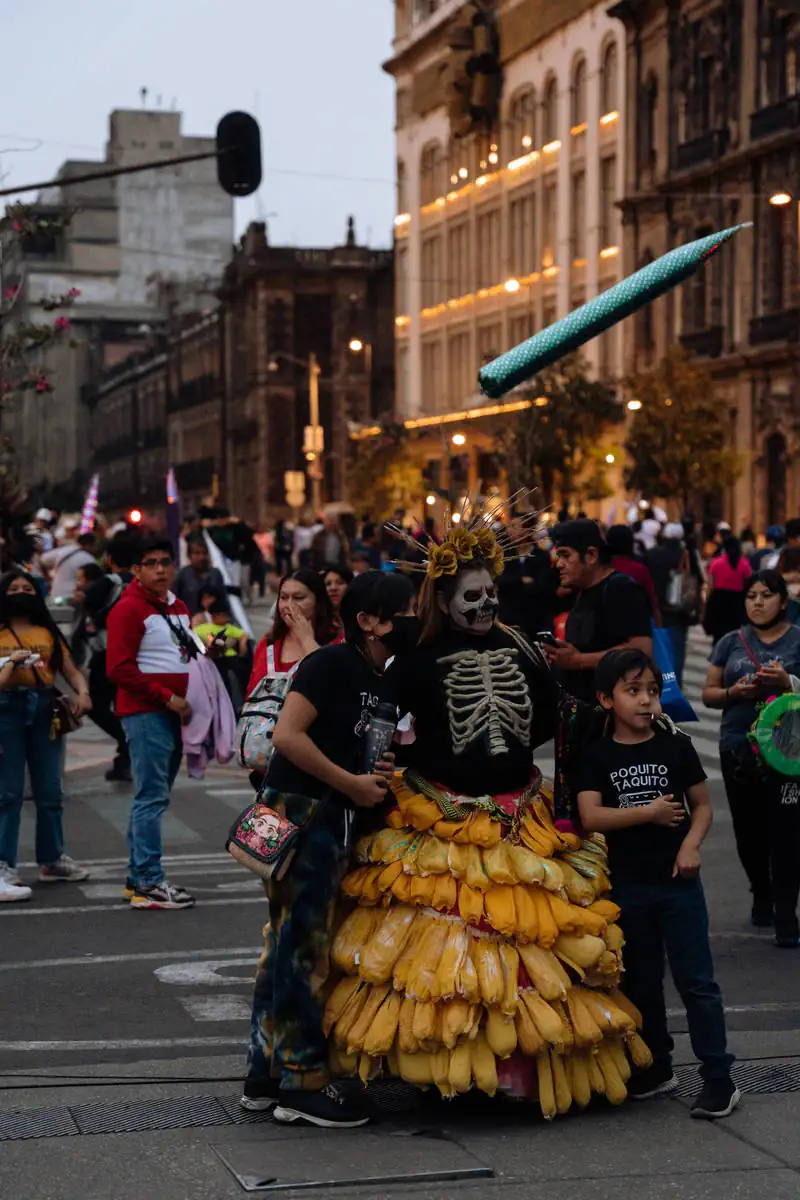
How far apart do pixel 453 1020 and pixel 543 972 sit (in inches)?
12.9

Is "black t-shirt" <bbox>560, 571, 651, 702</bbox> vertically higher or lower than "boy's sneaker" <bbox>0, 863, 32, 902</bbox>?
higher

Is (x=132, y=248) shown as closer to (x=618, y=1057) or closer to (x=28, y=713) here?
(x=28, y=713)

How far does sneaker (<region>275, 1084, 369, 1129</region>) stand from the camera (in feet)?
21.1

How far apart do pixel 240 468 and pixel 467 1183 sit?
9305 cm

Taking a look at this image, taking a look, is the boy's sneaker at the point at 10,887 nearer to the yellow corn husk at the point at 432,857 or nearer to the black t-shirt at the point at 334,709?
the black t-shirt at the point at 334,709

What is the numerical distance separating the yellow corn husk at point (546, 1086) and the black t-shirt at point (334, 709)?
43.1 inches

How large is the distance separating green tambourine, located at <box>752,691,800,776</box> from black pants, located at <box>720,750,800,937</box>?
16 centimetres

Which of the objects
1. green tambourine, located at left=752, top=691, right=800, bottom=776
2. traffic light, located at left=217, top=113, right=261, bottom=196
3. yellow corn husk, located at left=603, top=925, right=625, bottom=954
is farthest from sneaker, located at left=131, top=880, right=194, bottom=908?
traffic light, located at left=217, top=113, right=261, bottom=196

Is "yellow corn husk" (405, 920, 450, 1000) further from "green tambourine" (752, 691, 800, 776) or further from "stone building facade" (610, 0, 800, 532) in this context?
"stone building facade" (610, 0, 800, 532)

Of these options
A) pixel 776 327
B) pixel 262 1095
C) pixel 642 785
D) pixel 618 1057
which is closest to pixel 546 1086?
pixel 618 1057

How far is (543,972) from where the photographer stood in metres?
6.35

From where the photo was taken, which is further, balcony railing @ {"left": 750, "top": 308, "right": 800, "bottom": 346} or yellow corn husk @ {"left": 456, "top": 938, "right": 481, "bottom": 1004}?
balcony railing @ {"left": 750, "top": 308, "right": 800, "bottom": 346}

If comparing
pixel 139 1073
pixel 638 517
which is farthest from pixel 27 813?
pixel 638 517

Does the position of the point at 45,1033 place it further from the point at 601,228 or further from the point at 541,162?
the point at 541,162
